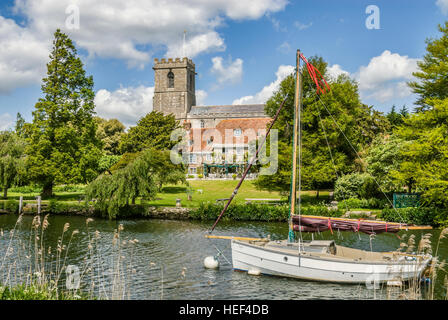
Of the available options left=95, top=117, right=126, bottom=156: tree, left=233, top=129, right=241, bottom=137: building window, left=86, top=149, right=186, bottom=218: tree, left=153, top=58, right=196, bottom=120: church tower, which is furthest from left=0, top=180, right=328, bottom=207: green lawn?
left=153, top=58, right=196, bottom=120: church tower

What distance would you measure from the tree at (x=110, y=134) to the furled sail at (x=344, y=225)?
5850cm

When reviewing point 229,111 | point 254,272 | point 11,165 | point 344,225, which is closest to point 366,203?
point 344,225

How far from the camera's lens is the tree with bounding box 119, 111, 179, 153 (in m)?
68.6

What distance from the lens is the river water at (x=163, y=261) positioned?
14.9m

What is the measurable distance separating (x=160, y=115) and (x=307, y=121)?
134 ft

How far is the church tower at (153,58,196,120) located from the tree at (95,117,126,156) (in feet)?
39.7

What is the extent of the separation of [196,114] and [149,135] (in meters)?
24.8

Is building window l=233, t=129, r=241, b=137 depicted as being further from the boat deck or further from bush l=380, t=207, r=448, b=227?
the boat deck

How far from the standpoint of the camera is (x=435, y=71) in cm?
3148

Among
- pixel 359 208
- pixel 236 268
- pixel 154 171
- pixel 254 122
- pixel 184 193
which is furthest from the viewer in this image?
pixel 254 122

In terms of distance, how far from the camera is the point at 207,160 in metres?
70.1

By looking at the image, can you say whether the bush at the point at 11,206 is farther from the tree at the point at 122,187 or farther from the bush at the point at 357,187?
the bush at the point at 357,187

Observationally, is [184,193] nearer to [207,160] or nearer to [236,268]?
Answer: [207,160]

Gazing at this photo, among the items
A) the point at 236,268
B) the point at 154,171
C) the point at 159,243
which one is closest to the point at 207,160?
the point at 154,171
